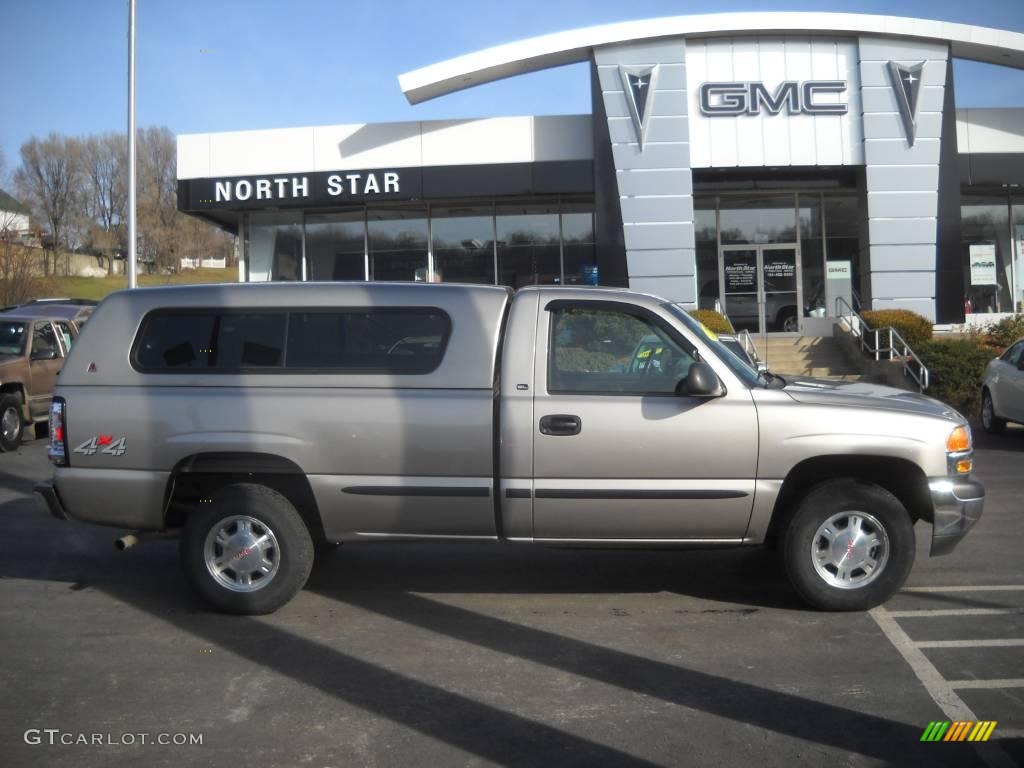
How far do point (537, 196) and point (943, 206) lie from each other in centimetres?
967

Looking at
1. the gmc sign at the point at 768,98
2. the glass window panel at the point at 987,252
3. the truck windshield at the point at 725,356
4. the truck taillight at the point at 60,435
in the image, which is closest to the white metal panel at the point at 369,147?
the gmc sign at the point at 768,98

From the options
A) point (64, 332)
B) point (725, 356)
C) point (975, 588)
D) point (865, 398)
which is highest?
point (64, 332)

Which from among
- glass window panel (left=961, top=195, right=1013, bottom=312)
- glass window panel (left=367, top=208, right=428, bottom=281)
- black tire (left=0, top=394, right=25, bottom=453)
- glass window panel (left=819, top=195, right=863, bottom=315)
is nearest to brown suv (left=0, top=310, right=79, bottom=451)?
black tire (left=0, top=394, right=25, bottom=453)

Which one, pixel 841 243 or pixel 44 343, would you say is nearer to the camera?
pixel 44 343

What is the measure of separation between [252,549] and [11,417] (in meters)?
9.43

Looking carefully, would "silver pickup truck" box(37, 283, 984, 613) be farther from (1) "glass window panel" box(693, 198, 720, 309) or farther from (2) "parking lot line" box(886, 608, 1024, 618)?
(1) "glass window panel" box(693, 198, 720, 309)

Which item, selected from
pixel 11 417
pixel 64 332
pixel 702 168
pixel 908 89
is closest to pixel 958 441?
pixel 11 417

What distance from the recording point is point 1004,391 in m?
13.5

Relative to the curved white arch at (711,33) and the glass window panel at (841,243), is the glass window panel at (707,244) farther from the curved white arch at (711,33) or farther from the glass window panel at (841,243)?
the curved white arch at (711,33)

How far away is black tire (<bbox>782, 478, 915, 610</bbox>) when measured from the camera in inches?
228

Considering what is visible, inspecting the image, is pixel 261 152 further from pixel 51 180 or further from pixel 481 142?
pixel 51 180

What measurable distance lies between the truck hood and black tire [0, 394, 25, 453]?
1138 cm

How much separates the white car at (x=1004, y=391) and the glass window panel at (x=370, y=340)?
10.3 metres

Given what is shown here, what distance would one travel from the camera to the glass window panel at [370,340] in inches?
233
